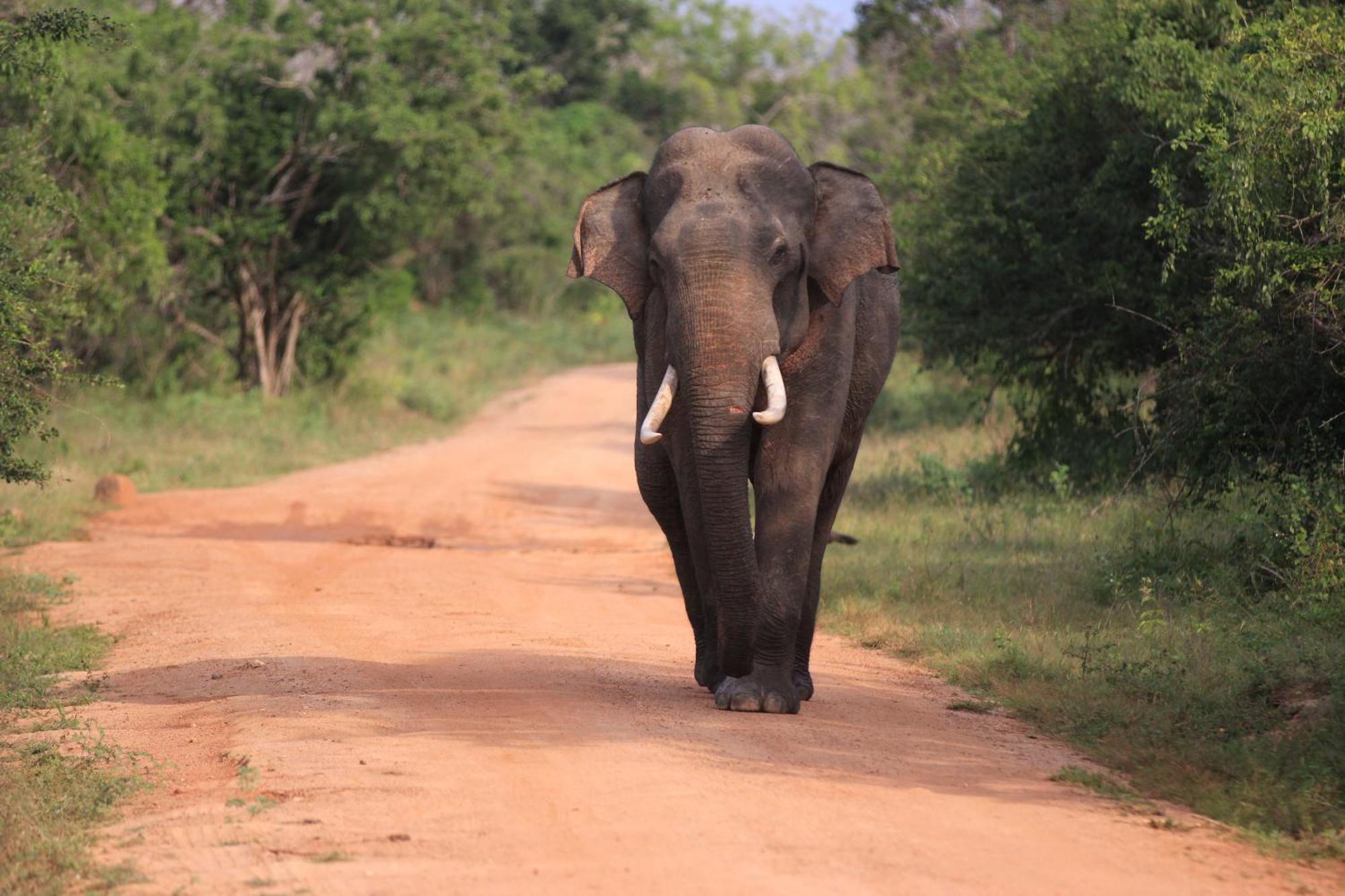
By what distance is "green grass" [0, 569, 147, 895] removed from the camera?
520 cm

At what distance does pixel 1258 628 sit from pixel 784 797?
4263 millimetres

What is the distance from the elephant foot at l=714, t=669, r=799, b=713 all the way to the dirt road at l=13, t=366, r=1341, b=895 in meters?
0.12

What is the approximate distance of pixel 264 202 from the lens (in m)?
25.0

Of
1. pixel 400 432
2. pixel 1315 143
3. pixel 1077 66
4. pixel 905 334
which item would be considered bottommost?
pixel 400 432

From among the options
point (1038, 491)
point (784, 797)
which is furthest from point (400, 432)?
point (784, 797)

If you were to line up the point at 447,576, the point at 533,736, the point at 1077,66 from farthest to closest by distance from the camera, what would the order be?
the point at 1077,66 < the point at 447,576 < the point at 533,736

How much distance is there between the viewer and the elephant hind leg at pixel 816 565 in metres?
7.96

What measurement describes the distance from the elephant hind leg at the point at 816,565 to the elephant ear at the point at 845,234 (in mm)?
972

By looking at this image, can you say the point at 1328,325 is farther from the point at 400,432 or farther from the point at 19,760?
the point at 400,432

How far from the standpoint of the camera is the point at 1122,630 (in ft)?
32.3

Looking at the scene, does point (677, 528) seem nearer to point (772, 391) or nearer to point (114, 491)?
point (772, 391)

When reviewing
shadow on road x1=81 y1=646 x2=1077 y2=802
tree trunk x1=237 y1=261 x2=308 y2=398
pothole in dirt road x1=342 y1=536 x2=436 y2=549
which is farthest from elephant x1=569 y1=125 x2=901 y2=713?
tree trunk x1=237 y1=261 x2=308 y2=398

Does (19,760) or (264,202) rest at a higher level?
(264,202)

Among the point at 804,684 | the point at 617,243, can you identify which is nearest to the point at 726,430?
the point at 617,243
